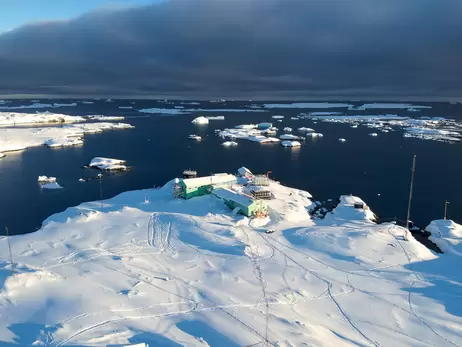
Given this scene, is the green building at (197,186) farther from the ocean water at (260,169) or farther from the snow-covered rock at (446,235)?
the snow-covered rock at (446,235)

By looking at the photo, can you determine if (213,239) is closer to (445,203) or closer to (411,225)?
(411,225)

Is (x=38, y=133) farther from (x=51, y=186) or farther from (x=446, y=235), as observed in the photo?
(x=446, y=235)

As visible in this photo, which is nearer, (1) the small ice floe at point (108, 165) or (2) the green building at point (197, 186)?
(2) the green building at point (197, 186)

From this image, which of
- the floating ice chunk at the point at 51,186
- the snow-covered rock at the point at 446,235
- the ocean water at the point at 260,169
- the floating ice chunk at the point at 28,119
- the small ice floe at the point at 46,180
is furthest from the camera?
the floating ice chunk at the point at 28,119

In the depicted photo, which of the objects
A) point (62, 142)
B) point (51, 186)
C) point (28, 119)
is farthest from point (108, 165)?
point (28, 119)

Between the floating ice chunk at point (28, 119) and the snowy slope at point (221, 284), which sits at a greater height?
the floating ice chunk at point (28, 119)

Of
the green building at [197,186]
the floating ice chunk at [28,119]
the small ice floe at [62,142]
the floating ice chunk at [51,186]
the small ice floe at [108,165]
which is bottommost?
the floating ice chunk at [51,186]

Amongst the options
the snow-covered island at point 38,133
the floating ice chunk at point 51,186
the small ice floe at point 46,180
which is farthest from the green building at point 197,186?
the snow-covered island at point 38,133
